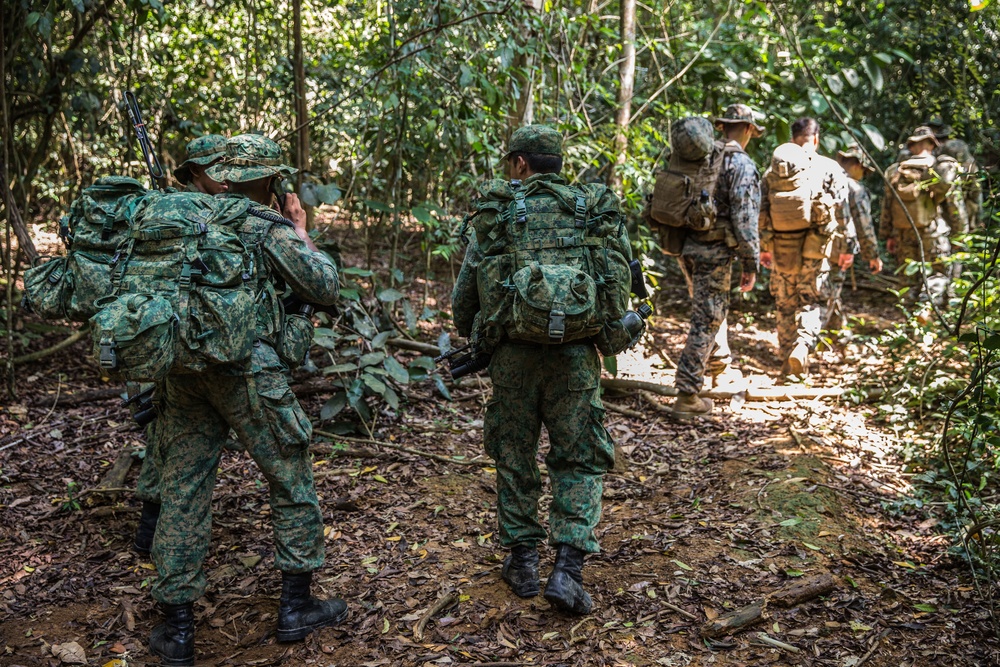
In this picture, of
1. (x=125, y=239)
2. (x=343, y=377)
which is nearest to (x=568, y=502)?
(x=125, y=239)

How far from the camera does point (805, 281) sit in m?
7.81

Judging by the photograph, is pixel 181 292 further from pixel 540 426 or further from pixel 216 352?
pixel 540 426

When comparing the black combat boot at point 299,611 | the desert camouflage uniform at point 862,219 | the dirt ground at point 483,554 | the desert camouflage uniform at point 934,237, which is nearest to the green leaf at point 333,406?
the dirt ground at point 483,554

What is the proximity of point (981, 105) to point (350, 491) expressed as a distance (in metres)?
10.5

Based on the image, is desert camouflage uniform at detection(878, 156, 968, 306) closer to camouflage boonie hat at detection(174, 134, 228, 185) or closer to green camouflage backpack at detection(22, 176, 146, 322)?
camouflage boonie hat at detection(174, 134, 228, 185)

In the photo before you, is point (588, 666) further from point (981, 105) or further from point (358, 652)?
point (981, 105)

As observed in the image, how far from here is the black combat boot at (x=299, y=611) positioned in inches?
138

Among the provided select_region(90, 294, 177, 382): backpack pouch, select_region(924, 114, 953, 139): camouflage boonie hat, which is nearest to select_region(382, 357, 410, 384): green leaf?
select_region(90, 294, 177, 382): backpack pouch

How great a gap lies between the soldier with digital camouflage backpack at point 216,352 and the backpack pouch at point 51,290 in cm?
→ 46

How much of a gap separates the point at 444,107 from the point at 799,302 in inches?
152

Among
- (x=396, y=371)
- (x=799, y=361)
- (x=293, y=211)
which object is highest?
(x=293, y=211)

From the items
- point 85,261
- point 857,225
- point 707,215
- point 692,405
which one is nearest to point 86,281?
point 85,261

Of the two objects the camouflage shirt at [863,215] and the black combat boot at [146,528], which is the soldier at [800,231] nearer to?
the camouflage shirt at [863,215]

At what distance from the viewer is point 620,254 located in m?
3.71
